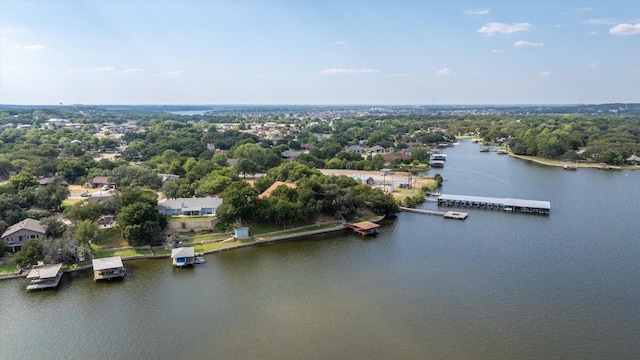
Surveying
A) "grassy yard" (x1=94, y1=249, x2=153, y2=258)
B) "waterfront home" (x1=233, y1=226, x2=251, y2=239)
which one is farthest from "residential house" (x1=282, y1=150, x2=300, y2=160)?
"grassy yard" (x1=94, y1=249, x2=153, y2=258)

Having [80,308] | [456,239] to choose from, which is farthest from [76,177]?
[456,239]

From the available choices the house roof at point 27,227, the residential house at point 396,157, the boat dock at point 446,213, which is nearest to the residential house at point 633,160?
the residential house at point 396,157

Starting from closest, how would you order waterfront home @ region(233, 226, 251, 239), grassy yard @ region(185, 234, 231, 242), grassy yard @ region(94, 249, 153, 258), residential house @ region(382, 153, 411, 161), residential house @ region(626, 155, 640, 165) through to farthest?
grassy yard @ region(94, 249, 153, 258), grassy yard @ region(185, 234, 231, 242), waterfront home @ region(233, 226, 251, 239), residential house @ region(382, 153, 411, 161), residential house @ region(626, 155, 640, 165)

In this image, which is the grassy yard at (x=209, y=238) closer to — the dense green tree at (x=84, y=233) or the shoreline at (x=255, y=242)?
the shoreline at (x=255, y=242)

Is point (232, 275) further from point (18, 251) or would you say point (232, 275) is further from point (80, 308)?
point (18, 251)

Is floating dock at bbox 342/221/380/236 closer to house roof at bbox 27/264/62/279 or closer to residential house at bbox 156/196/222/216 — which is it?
residential house at bbox 156/196/222/216

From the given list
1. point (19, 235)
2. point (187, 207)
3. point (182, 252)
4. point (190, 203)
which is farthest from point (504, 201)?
point (19, 235)
